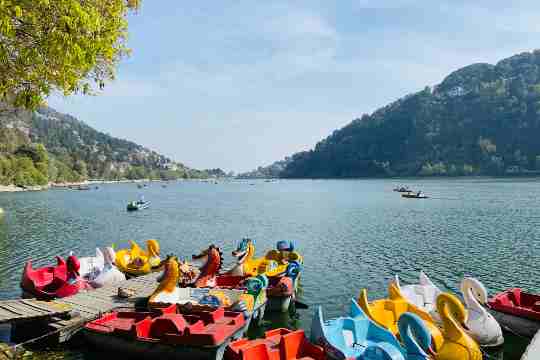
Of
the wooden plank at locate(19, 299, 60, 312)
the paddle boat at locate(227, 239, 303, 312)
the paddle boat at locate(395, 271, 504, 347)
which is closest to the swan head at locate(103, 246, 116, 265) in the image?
the wooden plank at locate(19, 299, 60, 312)

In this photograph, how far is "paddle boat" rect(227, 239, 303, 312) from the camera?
2025cm

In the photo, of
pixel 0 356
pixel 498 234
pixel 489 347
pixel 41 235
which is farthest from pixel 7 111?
pixel 498 234

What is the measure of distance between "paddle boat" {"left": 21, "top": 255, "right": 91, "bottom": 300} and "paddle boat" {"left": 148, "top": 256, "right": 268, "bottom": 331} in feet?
14.5

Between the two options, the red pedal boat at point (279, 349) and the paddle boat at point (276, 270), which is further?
the paddle boat at point (276, 270)

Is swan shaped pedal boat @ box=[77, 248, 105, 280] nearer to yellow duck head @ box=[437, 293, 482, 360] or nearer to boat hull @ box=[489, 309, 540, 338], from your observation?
yellow duck head @ box=[437, 293, 482, 360]

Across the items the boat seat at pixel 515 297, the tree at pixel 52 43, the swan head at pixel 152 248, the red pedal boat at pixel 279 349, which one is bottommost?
the boat seat at pixel 515 297

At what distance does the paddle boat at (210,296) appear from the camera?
1709cm

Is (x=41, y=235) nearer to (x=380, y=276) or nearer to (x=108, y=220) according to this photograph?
(x=108, y=220)

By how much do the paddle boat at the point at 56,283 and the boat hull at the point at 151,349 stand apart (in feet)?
17.3

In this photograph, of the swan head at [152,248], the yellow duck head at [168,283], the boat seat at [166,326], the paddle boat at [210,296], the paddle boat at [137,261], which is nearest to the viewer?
the boat seat at [166,326]

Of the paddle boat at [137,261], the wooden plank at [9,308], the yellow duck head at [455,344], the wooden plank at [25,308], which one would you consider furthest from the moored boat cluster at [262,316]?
the wooden plank at [9,308]

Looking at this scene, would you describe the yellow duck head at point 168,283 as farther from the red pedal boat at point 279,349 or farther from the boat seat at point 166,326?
the red pedal boat at point 279,349

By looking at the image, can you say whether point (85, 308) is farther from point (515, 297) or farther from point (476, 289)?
point (515, 297)

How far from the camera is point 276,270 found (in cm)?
2336
